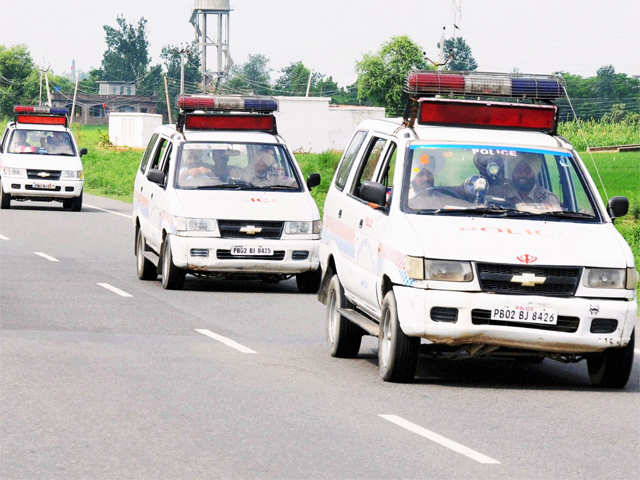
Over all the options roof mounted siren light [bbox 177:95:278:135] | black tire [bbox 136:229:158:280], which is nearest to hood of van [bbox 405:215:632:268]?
black tire [bbox 136:229:158:280]

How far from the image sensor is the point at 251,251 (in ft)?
56.7

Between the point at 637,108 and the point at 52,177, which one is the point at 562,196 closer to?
the point at 52,177

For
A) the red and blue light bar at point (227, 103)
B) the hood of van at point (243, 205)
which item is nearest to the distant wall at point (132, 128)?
the red and blue light bar at point (227, 103)

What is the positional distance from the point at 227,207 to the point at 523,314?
25.8 ft

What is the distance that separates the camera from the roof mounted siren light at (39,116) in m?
34.9

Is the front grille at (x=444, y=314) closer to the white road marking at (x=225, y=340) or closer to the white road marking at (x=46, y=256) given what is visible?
the white road marking at (x=225, y=340)

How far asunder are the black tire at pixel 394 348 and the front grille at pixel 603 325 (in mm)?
1201

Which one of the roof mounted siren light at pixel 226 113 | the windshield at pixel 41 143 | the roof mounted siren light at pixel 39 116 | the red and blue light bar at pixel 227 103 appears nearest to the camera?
the roof mounted siren light at pixel 226 113

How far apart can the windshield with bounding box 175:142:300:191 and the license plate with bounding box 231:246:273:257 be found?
96cm

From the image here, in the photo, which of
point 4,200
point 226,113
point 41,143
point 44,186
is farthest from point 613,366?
point 41,143

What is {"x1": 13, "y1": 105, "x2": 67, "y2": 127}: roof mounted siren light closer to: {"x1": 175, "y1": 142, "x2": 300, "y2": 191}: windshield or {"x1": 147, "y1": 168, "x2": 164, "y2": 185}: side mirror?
{"x1": 175, "y1": 142, "x2": 300, "y2": 191}: windshield

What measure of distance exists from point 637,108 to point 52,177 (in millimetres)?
109016

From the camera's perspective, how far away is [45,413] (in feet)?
29.2

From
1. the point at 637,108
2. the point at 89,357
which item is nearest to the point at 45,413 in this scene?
the point at 89,357
